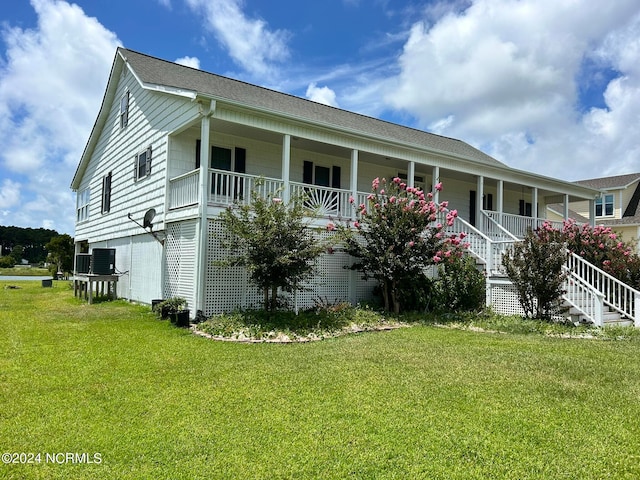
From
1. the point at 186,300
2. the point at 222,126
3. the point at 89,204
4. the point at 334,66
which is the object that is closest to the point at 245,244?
the point at 186,300

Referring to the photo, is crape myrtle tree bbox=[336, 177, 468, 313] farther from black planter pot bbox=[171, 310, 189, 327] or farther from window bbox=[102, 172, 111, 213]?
window bbox=[102, 172, 111, 213]

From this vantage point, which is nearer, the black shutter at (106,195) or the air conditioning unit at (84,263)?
the air conditioning unit at (84,263)

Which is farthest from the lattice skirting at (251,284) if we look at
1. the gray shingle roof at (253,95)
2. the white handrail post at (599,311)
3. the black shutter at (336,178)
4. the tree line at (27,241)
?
the tree line at (27,241)

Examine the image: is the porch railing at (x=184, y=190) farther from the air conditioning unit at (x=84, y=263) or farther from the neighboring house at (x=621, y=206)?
the neighboring house at (x=621, y=206)

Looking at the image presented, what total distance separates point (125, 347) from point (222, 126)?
6.51 m

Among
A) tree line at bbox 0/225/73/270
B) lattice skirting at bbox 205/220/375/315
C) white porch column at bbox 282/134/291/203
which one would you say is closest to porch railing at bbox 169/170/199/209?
lattice skirting at bbox 205/220/375/315

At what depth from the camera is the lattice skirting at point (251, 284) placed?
9398 mm

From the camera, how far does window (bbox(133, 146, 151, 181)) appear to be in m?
12.6

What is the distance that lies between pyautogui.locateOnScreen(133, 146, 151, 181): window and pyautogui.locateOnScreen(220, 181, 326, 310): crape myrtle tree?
4972 millimetres

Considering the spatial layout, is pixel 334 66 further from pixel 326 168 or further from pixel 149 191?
pixel 149 191

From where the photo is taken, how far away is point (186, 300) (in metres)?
9.77

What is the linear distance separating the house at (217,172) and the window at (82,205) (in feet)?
8.22

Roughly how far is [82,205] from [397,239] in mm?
17493

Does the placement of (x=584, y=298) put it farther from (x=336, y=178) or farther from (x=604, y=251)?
(x=336, y=178)
